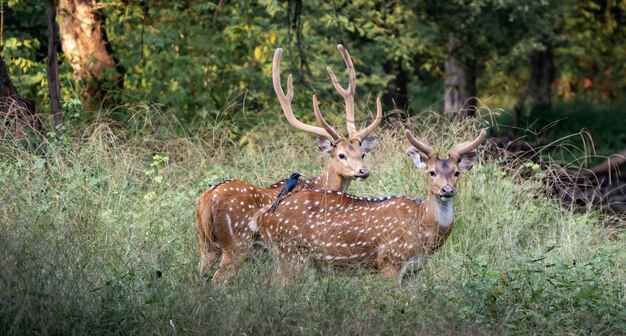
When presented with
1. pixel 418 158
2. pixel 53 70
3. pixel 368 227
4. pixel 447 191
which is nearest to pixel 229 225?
pixel 368 227

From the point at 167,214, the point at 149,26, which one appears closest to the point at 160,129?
the point at 167,214

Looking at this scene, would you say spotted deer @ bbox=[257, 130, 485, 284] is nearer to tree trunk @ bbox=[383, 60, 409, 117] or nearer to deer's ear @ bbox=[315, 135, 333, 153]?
deer's ear @ bbox=[315, 135, 333, 153]

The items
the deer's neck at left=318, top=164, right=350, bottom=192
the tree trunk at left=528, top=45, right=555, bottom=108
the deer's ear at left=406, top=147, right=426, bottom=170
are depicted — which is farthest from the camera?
the tree trunk at left=528, top=45, right=555, bottom=108

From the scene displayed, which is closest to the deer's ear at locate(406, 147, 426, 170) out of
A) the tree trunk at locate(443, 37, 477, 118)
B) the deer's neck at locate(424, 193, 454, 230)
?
the deer's neck at locate(424, 193, 454, 230)

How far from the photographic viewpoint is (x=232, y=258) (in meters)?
7.64

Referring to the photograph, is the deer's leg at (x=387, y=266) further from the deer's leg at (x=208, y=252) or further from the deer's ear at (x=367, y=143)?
A: the deer's ear at (x=367, y=143)

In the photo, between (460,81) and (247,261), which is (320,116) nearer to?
(247,261)

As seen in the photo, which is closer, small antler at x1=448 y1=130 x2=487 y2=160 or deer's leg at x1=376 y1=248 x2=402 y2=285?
deer's leg at x1=376 y1=248 x2=402 y2=285

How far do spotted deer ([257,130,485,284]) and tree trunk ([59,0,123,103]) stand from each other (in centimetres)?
532

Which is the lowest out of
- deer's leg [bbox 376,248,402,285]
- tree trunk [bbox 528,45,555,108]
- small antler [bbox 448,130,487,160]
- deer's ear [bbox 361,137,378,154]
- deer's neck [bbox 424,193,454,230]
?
tree trunk [bbox 528,45,555,108]

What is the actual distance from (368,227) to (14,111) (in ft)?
13.8

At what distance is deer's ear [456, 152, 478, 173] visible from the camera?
25.7ft

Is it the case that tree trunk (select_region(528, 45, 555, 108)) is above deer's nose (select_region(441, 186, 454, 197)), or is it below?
below

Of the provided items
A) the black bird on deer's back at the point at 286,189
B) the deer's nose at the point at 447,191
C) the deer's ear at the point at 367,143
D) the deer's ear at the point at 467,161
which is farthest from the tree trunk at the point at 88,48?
the deer's nose at the point at 447,191
